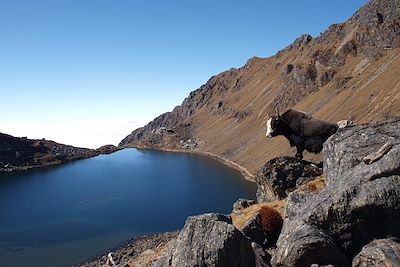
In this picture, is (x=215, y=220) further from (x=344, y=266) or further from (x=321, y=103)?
(x=321, y=103)

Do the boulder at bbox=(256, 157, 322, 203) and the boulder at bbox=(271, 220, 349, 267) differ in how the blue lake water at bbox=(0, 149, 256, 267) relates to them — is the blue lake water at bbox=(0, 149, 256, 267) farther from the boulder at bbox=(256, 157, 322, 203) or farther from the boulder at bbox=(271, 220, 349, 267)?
the boulder at bbox=(271, 220, 349, 267)

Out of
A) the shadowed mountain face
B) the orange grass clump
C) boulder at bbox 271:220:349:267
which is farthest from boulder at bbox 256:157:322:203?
the shadowed mountain face

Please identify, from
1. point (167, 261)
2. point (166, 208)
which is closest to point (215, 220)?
point (167, 261)

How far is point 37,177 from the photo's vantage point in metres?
149

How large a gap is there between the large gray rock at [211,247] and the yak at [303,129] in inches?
474

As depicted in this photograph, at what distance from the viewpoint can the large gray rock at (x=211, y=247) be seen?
49.5 ft

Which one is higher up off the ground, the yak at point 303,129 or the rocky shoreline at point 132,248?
the yak at point 303,129

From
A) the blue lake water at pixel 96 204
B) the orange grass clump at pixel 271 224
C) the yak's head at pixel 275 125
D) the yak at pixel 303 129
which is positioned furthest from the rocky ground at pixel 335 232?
the blue lake water at pixel 96 204

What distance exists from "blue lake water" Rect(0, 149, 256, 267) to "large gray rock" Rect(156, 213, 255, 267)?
4914 cm

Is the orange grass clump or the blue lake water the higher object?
the orange grass clump

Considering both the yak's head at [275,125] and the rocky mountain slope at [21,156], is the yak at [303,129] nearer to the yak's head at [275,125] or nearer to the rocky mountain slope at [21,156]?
the yak's head at [275,125]

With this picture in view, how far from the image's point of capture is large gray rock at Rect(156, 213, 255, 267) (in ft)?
49.5

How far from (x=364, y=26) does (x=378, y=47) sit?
20.9 meters

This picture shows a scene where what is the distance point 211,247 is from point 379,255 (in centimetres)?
560
